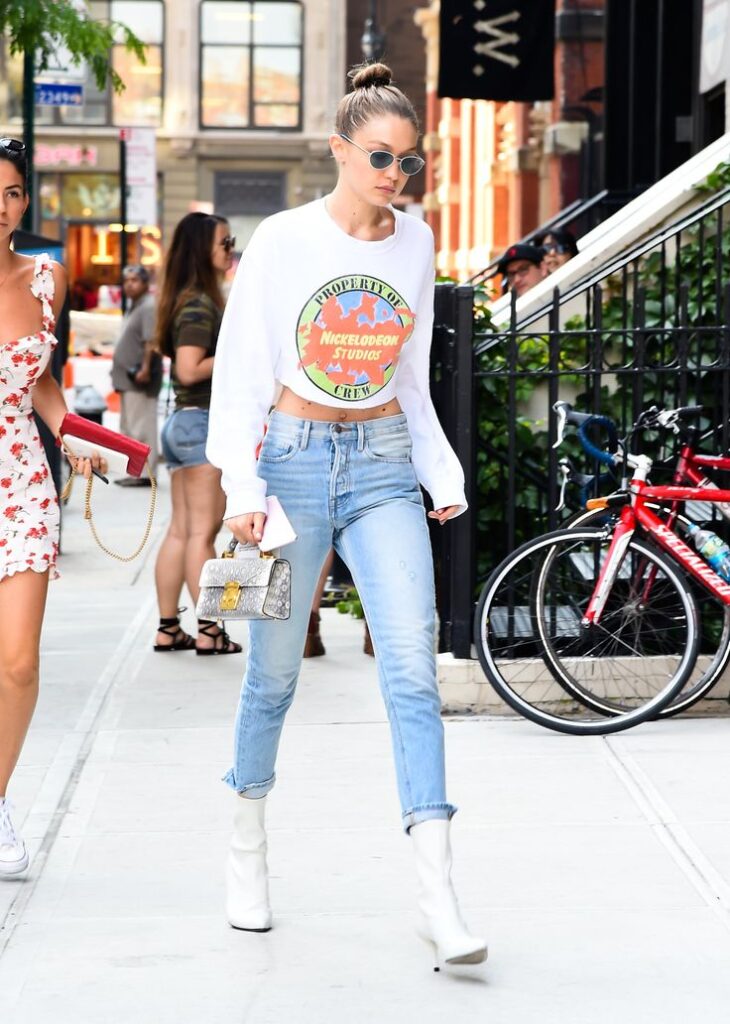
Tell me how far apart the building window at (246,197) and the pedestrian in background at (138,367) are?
105 feet

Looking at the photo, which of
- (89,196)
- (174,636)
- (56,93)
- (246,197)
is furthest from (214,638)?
(246,197)

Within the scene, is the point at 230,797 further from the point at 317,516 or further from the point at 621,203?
the point at 621,203

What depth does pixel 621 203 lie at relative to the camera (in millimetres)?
15344

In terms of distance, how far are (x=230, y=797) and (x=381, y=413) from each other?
6.13 feet

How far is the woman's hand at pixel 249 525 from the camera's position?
4.26 metres

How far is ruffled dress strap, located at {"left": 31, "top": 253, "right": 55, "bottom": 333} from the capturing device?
5.02 m

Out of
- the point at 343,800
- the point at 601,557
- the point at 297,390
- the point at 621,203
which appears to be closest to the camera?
the point at 297,390

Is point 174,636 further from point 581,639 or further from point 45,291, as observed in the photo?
point 45,291

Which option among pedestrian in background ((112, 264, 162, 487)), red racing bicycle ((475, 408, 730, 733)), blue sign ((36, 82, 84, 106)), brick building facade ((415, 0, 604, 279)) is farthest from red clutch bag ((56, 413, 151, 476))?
brick building facade ((415, 0, 604, 279))

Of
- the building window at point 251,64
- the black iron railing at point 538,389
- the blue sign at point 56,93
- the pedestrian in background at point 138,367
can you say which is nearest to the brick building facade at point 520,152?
the pedestrian in background at point 138,367

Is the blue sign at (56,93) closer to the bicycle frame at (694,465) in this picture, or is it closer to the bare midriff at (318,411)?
the bicycle frame at (694,465)

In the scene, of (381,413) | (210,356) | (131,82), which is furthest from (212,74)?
(381,413)

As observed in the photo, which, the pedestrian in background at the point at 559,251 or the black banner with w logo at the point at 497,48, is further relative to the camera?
the black banner with w logo at the point at 497,48

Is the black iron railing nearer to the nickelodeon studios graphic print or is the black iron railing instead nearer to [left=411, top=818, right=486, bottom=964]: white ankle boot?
the nickelodeon studios graphic print
